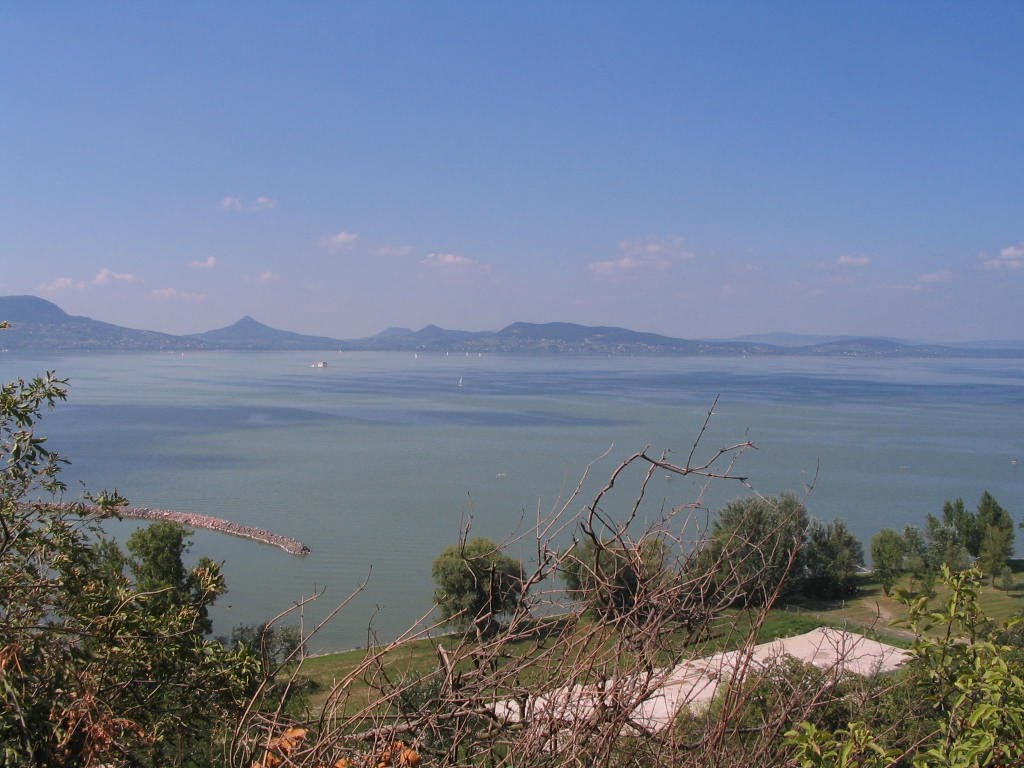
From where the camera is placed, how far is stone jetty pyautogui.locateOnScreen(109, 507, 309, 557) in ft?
66.8

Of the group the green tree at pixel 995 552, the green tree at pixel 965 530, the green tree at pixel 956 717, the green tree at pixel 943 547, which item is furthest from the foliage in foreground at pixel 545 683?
the green tree at pixel 965 530

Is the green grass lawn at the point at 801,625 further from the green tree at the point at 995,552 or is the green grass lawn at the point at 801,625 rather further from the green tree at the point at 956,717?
the green tree at the point at 956,717

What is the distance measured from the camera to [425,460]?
1330 inches

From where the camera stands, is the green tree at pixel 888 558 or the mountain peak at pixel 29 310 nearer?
the green tree at pixel 888 558

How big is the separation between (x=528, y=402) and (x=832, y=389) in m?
37.9

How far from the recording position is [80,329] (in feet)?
501

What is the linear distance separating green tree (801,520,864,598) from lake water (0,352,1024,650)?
138 inches

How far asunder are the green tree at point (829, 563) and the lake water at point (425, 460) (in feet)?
11.5

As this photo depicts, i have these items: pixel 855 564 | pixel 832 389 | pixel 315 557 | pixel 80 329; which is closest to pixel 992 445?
pixel 855 564

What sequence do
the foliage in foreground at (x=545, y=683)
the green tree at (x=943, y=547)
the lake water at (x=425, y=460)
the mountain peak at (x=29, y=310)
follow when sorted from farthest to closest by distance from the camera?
the mountain peak at (x=29, y=310) → the lake water at (x=425, y=460) → the green tree at (x=943, y=547) → the foliage in foreground at (x=545, y=683)

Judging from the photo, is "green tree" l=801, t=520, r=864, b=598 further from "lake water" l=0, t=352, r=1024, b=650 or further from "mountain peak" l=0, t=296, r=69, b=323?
"mountain peak" l=0, t=296, r=69, b=323

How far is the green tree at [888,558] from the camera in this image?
689 inches

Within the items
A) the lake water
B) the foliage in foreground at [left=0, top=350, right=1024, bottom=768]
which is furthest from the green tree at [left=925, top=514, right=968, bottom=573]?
the foliage in foreground at [left=0, top=350, right=1024, bottom=768]

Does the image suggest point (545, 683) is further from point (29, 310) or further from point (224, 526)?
point (29, 310)
